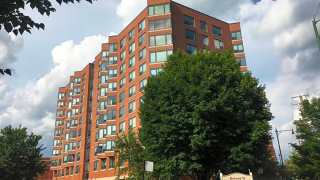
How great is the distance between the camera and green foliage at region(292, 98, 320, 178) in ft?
104

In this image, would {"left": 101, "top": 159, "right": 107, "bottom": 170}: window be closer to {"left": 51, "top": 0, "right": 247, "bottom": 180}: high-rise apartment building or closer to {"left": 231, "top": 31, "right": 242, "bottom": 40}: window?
{"left": 51, "top": 0, "right": 247, "bottom": 180}: high-rise apartment building

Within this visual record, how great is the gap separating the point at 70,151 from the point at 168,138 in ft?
176

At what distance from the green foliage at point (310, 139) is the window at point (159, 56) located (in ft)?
67.3

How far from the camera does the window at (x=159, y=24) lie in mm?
43406

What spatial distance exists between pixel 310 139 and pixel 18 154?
41.7 m

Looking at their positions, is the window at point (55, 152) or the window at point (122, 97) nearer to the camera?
the window at point (122, 97)

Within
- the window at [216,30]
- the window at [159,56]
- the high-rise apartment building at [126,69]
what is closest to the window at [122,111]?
the high-rise apartment building at [126,69]

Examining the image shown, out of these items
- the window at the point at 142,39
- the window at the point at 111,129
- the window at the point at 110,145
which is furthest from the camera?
the window at the point at 111,129

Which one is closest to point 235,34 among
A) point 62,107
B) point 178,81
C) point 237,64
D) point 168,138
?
point 237,64

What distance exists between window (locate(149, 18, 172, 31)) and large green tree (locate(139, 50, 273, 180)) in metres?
19.6

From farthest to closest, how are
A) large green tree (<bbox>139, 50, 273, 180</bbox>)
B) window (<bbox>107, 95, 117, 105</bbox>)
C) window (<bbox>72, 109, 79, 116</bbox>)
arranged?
1. window (<bbox>72, 109, 79, 116</bbox>)
2. window (<bbox>107, 95, 117, 105</bbox>)
3. large green tree (<bbox>139, 50, 273, 180</bbox>)

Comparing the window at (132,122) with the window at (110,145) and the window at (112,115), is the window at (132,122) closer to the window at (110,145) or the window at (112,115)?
the window at (112,115)

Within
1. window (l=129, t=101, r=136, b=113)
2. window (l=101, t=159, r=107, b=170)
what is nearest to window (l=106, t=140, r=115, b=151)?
window (l=101, t=159, r=107, b=170)

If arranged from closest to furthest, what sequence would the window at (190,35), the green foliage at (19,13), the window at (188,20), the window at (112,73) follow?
the green foliage at (19,13), the window at (190,35), the window at (188,20), the window at (112,73)
